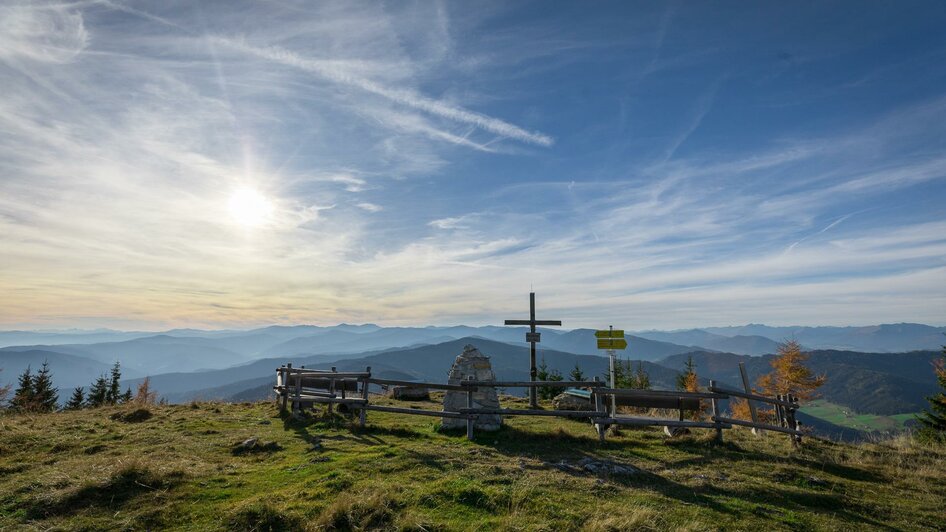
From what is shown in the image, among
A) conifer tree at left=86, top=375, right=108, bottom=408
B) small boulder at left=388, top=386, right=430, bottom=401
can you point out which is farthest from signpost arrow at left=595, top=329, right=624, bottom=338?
conifer tree at left=86, top=375, right=108, bottom=408

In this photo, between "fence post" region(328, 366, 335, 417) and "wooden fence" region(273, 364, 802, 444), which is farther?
"fence post" region(328, 366, 335, 417)

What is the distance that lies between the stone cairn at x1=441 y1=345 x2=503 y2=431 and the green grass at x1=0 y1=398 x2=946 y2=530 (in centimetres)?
71

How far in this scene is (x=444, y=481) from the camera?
862 cm

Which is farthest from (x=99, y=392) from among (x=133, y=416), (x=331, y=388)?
(x=331, y=388)

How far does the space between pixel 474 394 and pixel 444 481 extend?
6454 millimetres

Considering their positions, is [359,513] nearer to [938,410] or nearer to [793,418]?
[793,418]

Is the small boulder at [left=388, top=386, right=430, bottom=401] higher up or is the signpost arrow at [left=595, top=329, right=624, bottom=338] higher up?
the signpost arrow at [left=595, top=329, right=624, bottom=338]

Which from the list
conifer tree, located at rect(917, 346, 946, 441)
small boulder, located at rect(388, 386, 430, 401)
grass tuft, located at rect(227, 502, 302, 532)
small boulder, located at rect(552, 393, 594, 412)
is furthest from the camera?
conifer tree, located at rect(917, 346, 946, 441)

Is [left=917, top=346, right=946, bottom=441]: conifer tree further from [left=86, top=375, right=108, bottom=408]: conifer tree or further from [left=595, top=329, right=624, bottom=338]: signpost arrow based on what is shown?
[left=86, top=375, right=108, bottom=408]: conifer tree

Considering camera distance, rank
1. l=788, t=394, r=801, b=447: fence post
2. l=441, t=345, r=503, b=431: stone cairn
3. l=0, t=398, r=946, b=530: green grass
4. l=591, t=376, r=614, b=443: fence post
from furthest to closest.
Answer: l=441, t=345, r=503, b=431: stone cairn < l=788, t=394, r=801, b=447: fence post < l=591, t=376, r=614, b=443: fence post < l=0, t=398, r=946, b=530: green grass

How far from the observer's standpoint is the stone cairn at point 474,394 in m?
14.7

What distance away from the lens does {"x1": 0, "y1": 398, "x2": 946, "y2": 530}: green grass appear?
709 centimetres

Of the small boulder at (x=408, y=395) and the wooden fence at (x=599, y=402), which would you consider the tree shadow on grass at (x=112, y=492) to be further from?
the small boulder at (x=408, y=395)

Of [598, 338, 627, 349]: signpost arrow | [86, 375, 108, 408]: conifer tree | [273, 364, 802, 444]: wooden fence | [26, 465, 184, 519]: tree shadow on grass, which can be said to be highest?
[598, 338, 627, 349]: signpost arrow
